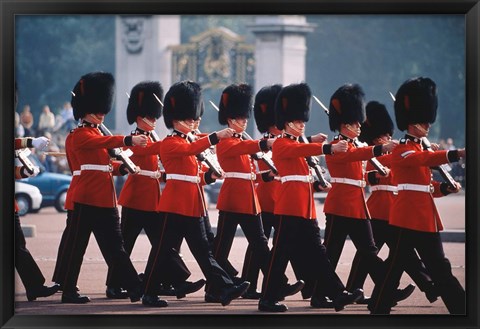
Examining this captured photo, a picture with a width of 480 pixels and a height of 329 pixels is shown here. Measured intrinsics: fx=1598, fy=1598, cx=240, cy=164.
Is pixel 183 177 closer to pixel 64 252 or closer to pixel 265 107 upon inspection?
pixel 64 252

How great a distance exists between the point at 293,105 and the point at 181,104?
735mm

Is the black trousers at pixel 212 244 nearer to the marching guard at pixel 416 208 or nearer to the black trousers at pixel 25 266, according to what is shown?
the black trousers at pixel 25 266

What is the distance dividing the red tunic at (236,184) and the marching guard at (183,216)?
29 cm

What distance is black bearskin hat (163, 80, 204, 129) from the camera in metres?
9.96

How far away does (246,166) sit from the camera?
1034 centimetres

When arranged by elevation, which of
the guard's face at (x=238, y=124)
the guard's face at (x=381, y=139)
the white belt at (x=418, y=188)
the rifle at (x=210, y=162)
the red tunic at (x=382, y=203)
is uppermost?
the guard's face at (x=238, y=124)

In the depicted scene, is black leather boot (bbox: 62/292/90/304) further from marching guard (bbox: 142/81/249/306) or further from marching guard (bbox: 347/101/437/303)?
marching guard (bbox: 347/101/437/303)

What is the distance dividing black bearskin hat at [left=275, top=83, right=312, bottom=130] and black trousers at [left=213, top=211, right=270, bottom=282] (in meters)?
0.75

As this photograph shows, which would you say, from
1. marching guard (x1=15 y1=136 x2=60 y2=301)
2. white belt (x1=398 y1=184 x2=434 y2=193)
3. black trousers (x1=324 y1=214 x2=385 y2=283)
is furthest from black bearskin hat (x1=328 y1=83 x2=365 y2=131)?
marching guard (x1=15 y1=136 x2=60 y2=301)

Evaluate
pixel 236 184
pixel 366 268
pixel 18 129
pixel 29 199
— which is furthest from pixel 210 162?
pixel 29 199

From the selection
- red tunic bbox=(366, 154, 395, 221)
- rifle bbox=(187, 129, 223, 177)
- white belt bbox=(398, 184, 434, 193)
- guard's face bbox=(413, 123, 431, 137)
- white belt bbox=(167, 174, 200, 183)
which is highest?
guard's face bbox=(413, 123, 431, 137)

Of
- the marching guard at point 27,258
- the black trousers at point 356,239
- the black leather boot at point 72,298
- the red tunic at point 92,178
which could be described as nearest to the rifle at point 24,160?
the marching guard at point 27,258

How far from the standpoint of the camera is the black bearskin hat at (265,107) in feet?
35.1

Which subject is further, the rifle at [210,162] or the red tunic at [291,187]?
the rifle at [210,162]
